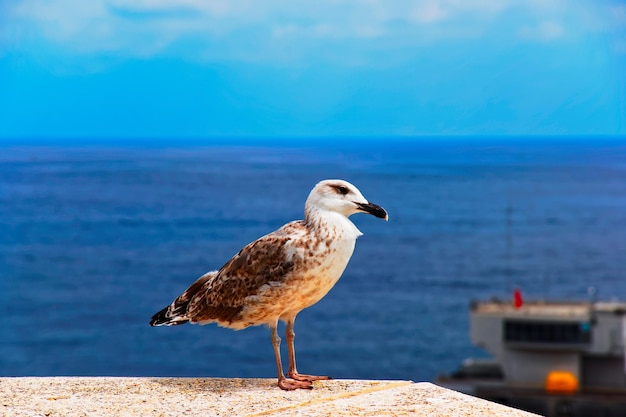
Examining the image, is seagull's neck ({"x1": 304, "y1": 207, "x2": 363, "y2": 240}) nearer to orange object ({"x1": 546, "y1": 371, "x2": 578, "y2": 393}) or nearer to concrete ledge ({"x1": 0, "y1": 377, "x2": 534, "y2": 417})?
concrete ledge ({"x1": 0, "y1": 377, "x2": 534, "y2": 417})

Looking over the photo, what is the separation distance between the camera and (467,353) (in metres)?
46.4

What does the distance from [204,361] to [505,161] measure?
9843 centimetres

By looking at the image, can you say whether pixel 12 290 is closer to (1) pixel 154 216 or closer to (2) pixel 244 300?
(1) pixel 154 216

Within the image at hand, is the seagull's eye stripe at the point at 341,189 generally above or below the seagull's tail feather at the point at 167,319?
above

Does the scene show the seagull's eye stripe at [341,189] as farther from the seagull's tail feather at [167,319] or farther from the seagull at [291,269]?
the seagull's tail feather at [167,319]

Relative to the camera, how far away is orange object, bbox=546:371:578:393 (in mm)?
36812

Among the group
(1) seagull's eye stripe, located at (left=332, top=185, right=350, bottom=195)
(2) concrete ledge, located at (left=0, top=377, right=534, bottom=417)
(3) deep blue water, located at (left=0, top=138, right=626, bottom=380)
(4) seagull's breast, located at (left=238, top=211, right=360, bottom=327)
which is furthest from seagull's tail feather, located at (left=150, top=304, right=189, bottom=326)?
(3) deep blue water, located at (left=0, top=138, right=626, bottom=380)

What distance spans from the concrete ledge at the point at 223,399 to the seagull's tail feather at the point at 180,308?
0.33 meters

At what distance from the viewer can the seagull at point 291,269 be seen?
5227mm

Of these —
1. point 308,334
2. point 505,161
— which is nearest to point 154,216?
point 308,334

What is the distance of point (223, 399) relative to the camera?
16.4 ft

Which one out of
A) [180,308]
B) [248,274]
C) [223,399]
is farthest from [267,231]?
[223,399]

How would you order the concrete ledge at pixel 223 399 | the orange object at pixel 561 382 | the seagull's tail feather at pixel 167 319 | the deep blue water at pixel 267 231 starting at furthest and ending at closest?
the deep blue water at pixel 267 231, the orange object at pixel 561 382, the seagull's tail feather at pixel 167 319, the concrete ledge at pixel 223 399

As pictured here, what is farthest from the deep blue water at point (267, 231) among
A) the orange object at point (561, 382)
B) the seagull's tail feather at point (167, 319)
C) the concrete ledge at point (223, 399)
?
the concrete ledge at point (223, 399)
